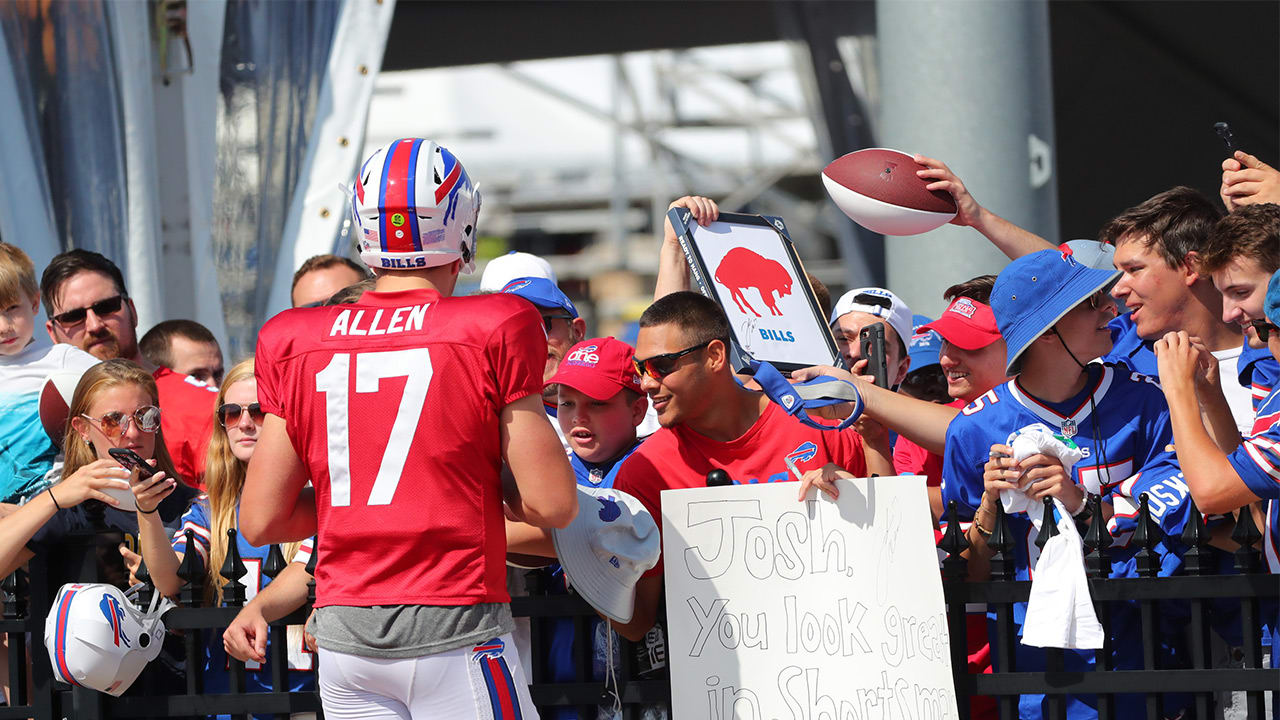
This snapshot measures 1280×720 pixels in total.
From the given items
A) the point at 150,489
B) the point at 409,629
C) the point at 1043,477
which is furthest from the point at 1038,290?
the point at 150,489

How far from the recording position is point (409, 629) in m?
2.49

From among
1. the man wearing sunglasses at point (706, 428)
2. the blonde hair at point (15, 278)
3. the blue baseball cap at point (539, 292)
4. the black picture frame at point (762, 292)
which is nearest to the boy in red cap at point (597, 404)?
the man wearing sunglasses at point (706, 428)

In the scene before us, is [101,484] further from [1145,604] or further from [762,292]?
[1145,604]

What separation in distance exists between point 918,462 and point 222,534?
183cm

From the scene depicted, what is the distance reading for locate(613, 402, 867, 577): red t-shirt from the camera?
322 cm

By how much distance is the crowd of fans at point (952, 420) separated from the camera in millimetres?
2879

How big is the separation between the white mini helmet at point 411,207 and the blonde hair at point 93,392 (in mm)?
1253

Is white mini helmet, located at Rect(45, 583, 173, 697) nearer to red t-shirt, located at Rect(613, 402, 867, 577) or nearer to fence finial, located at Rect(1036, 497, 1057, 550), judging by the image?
red t-shirt, located at Rect(613, 402, 867, 577)

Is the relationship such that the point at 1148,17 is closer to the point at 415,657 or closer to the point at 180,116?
the point at 180,116

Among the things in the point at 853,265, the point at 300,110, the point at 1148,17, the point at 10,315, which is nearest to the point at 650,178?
the point at 1148,17

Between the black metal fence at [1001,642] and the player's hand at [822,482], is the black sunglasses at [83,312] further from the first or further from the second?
the player's hand at [822,482]

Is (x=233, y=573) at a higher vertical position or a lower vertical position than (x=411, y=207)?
lower

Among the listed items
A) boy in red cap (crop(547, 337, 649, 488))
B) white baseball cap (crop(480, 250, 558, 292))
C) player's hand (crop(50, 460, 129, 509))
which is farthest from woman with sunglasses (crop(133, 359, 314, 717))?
white baseball cap (crop(480, 250, 558, 292))

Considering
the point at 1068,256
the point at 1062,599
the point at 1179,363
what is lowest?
the point at 1062,599
